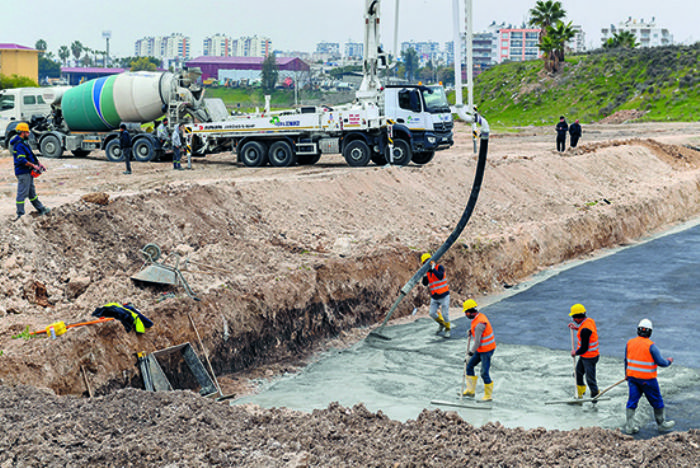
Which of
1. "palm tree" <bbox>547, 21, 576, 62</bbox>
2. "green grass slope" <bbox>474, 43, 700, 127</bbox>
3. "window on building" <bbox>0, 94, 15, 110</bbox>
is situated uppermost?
"palm tree" <bbox>547, 21, 576, 62</bbox>

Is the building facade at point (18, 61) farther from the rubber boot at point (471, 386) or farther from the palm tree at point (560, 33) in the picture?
the rubber boot at point (471, 386)

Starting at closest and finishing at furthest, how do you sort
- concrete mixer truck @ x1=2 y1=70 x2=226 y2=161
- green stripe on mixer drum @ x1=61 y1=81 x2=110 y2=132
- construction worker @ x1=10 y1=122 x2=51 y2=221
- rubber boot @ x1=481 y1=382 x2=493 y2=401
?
rubber boot @ x1=481 y1=382 x2=493 y2=401 < construction worker @ x1=10 y1=122 x2=51 y2=221 < concrete mixer truck @ x1=2 y1=70 x2=226 y2=161 < green stripe on mixer drum @ x1=61 y1=81 x2=110 y2=132

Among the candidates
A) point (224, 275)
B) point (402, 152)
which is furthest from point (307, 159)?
point (224, 275)

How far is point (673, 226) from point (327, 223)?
14.9 metres

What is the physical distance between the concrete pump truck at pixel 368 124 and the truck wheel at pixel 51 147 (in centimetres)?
798

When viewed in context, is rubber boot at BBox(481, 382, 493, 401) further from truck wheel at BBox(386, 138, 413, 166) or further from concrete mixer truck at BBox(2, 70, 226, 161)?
concrete mixer truck at BBox(2, 70, 226, 161)

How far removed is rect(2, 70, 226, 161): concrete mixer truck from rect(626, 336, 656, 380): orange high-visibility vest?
21448 millimetres

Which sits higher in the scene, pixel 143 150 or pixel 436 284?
pixel 143 150

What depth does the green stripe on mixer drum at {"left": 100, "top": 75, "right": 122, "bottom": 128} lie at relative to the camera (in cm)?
2855

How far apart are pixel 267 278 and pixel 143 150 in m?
14.9

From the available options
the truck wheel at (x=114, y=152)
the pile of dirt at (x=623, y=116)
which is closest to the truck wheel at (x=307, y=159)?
the truck wheel at (x=114, y=152)

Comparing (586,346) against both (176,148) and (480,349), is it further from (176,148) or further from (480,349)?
(176,148)

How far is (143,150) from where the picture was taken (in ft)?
92.7

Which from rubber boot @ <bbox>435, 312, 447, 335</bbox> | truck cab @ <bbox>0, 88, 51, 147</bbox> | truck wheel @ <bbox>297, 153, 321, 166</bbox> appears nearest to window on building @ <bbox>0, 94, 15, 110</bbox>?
truck cab @ <bbox>0, 88, 51, 147</bbox>
